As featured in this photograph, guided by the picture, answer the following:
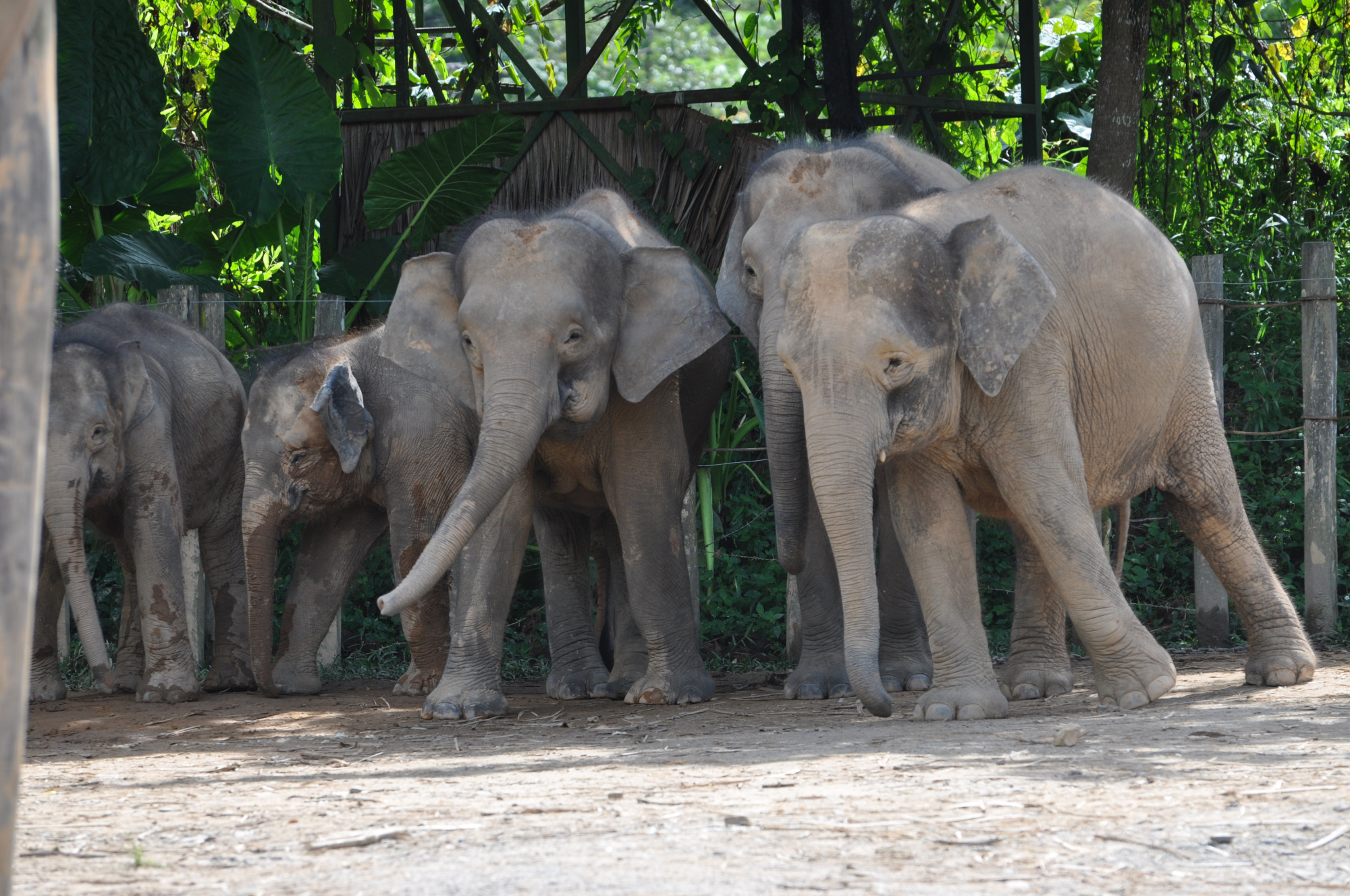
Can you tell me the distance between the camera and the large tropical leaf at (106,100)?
347 inches

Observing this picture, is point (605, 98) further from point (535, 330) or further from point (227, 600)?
point (535, 330)

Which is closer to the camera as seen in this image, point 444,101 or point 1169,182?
point 1169,182

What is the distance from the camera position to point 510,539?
606cm

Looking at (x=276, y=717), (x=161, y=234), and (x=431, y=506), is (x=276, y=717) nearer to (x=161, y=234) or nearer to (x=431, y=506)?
(x=431, y=506)

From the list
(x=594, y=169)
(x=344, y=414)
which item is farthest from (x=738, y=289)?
(x=594, y=169)

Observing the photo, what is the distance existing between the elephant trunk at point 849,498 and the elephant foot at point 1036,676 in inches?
47.7

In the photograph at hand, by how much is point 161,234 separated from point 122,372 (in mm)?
2281

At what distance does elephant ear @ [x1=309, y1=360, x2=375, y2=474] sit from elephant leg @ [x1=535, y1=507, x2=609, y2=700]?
81 centimetres

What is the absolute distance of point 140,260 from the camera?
8.45 metres

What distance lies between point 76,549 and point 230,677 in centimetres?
116

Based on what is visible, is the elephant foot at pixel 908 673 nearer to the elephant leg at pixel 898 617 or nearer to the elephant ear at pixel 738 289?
the elephant leg at pixel 898 617

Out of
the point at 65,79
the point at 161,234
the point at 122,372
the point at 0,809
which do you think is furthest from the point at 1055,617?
the point at 65,79

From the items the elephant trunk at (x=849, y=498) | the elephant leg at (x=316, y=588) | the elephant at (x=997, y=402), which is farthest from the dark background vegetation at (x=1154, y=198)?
the elephant trunk at (x=849, y=498)

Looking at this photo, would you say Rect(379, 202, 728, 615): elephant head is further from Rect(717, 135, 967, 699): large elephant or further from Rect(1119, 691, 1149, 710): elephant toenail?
Rect(1119, 691, 1149, 710): elephant toenail
